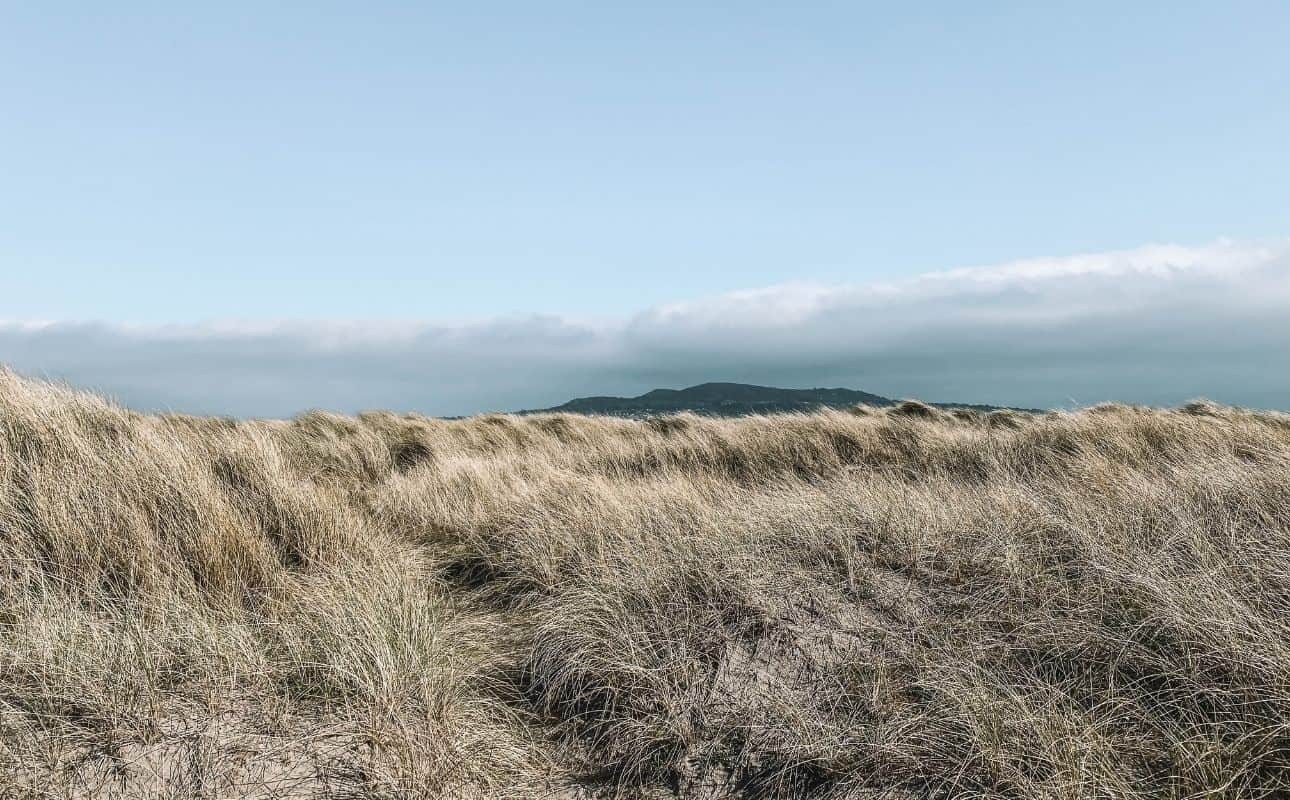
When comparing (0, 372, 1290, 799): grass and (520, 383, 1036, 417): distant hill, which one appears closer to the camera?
(0, 372, 1290, 799): grass

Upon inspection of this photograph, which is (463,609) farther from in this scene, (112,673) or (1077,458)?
(1077,458)

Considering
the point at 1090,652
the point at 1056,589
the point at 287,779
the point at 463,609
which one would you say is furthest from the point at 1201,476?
the point at 287,779

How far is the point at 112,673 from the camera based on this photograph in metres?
2.83

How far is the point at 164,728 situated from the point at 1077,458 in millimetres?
7914

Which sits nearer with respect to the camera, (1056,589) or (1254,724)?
(1254,724)

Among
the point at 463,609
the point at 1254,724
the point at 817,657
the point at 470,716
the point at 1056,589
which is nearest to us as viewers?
the point at 1254,724

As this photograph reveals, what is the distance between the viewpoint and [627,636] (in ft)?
11.4

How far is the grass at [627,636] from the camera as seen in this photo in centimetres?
253

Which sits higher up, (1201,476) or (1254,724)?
(1201,476)

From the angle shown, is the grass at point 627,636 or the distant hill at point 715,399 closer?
the grass at point 627,636

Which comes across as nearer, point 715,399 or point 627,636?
point 627,636

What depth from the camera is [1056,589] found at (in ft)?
12.1

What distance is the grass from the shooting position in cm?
253

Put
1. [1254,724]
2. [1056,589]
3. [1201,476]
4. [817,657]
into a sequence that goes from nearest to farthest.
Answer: [1254,724], [817,657], [1056,589], [1201,476]
